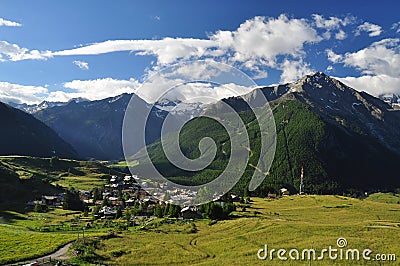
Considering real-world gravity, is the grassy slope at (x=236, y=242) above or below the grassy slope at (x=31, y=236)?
above

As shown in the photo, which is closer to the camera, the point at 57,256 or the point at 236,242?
the point at 57,256

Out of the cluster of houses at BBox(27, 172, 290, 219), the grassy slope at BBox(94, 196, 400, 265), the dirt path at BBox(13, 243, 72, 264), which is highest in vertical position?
the grassy slope at BBox(94, 196, 400, 265)

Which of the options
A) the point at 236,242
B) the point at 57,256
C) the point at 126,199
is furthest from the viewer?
the point at 126,199

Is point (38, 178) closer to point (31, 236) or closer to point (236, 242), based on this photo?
point (31, 236)

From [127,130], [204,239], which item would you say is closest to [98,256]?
[204,239]

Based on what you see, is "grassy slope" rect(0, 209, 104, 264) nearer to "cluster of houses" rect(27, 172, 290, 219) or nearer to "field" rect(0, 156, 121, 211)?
"cluster of houses" rect(27, 172, 290, 219)

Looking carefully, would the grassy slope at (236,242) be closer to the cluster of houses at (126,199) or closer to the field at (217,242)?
the field at (217,242)

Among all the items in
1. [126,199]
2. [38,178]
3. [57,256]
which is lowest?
[126,199]

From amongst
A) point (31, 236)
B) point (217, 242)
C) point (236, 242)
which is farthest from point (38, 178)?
point (236, 242)

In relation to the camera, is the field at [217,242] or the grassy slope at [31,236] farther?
the grassy slope at [31,236]

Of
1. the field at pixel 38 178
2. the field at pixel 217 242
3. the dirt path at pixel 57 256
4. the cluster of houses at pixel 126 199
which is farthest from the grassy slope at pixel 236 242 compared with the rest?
the field at pixel 38 178

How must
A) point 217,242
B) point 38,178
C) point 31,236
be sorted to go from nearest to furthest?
point 217,242 → point 31,236 → point 38,178

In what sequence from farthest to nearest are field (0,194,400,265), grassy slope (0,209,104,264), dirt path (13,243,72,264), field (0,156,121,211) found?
field (0,156,121,211) < grassy slope (0,209,104,264) < dirt path (13,243,72,264) < field (0,194,400,265)

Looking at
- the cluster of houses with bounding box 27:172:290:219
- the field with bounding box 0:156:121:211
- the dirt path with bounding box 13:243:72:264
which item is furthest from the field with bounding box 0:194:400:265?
the field with bounding box 0:156:121:211
